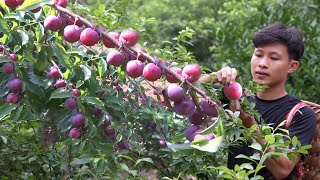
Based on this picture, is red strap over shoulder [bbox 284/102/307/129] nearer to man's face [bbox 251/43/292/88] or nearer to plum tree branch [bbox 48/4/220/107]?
man's face [bbox 251/43/292/88]

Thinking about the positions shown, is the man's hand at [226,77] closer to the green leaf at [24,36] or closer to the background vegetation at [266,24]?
the green leaf at [24,36]

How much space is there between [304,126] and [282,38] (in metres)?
0.31

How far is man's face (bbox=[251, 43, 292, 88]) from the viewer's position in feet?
5.80

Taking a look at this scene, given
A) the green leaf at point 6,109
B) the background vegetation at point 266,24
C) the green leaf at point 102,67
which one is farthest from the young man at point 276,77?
the background vegetation at point 266,24

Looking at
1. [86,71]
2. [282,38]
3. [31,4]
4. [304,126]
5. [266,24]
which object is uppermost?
[31,4]

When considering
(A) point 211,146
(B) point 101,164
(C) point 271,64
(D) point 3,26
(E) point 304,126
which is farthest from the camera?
(C) point 271,64

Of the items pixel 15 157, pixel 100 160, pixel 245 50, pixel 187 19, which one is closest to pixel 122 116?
pixel 100 160

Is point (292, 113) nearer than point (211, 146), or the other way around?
point (211, 146)

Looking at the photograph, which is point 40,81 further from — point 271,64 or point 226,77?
point 271,64

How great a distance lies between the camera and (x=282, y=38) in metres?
1.81

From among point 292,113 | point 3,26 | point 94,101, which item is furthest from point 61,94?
point 292,113

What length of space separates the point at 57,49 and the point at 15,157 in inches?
29.2

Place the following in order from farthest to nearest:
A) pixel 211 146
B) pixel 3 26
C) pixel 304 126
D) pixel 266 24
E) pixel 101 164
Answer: pixel 266 24 < pixel 304 126 < pixel 101 164 < pixel 3 26 < pixel 211 146

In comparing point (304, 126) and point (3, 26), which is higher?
point (3, 26)
